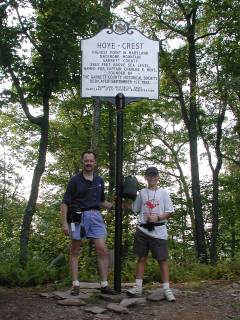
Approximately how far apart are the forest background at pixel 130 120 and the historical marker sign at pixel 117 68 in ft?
13.2

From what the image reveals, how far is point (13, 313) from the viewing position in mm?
5977

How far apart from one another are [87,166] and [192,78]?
54.8 feet

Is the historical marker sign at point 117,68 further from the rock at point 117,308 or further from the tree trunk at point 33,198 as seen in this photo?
the tree trunk at point 33,198

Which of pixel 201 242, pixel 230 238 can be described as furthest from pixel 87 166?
pixel 230 238

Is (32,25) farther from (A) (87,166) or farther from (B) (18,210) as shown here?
(B) (18,210)

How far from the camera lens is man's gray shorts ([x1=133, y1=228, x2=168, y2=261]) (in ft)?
21.6

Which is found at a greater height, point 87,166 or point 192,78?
point 192,78

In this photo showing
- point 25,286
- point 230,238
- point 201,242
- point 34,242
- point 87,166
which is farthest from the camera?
point 230,238

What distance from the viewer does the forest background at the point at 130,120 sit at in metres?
11.7

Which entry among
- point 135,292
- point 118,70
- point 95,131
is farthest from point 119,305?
point 95,131

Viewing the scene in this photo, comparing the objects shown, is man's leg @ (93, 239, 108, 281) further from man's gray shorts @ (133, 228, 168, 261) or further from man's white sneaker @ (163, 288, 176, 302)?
man's white sneaker @ (163, 288, 176, 302)

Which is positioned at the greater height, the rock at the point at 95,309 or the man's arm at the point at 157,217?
the man's arm at the point at 157,217

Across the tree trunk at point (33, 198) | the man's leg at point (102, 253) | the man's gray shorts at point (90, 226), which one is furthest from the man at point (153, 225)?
the tree trunk at point (33, 198)

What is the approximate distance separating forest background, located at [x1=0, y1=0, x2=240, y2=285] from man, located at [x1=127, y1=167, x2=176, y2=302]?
4.73 meters
